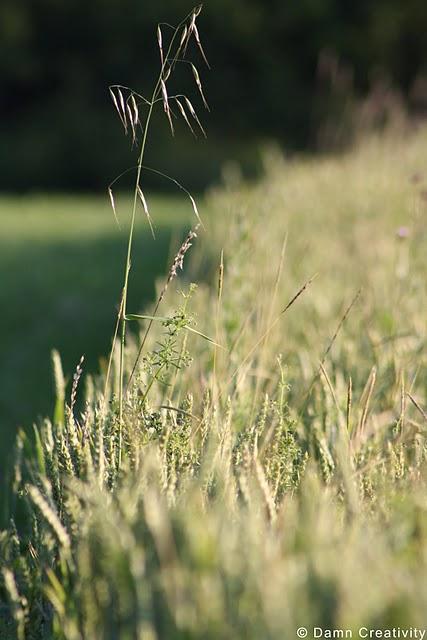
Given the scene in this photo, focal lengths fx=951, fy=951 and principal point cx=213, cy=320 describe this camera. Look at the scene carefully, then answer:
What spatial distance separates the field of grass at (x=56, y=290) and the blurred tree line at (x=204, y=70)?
31.2 feet

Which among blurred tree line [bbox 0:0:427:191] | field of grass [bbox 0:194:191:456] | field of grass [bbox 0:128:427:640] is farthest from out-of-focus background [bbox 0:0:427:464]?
field of grass [bbox 0:128:427:640]

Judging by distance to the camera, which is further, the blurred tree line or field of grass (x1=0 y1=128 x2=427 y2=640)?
the blurred tree line

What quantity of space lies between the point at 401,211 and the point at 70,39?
1641 centimetres

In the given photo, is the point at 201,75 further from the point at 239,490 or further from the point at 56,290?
the point at 239,490

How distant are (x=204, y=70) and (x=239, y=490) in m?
19.7

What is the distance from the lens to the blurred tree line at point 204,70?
19859 millimetres

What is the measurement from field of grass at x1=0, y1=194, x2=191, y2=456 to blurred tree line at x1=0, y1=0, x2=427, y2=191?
31.2ft

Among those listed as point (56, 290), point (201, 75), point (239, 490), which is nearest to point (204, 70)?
point (201, 75)

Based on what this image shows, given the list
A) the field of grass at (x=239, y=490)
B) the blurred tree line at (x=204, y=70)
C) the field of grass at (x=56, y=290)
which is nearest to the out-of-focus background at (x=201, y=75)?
the blurred tree line at (x=204, y=70)

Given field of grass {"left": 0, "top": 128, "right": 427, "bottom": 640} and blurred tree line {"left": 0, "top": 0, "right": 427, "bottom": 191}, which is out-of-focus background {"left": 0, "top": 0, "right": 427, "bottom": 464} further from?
field of grass {"left": 0, "top": 128, "right": 427, "bottom": 640}

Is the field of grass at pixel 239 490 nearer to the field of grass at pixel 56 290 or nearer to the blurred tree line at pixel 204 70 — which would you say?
the field of grass at pixel 56 290

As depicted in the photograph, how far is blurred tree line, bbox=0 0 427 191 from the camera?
19859 millimetres

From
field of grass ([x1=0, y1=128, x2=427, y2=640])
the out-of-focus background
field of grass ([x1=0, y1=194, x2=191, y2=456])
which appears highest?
the out-of-focus background

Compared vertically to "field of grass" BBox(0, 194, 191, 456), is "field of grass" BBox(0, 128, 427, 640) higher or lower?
lower
